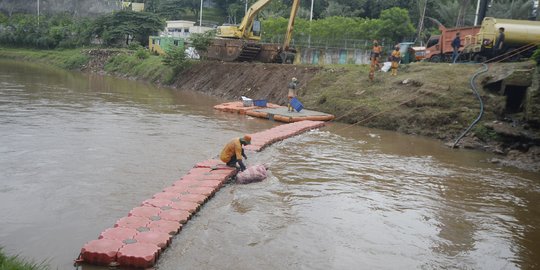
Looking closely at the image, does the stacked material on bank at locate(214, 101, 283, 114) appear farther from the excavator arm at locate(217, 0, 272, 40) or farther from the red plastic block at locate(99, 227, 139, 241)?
the red plastic block at locate(99, 227, 139, 241)

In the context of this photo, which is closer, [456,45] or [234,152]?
[234,152]

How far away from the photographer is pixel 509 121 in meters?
15.0

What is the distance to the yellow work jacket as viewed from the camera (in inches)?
383

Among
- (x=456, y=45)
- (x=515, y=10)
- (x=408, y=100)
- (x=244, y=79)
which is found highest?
(x=515, y=10)

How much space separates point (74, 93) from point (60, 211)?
756 inches

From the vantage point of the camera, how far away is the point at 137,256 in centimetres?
574

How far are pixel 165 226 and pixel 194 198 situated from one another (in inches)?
51.8

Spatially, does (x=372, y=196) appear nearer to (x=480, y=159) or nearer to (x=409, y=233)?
(x=409, y=233)

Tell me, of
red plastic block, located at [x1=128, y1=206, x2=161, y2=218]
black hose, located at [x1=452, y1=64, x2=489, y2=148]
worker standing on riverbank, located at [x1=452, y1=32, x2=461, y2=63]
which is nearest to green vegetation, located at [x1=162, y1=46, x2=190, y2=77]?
worker standing on riverbank, located at [x1=452, y1=32, x2=461, y2=63]

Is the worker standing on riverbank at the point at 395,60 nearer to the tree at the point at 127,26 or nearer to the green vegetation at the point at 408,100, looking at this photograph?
the green vegetation at the point at 408,100

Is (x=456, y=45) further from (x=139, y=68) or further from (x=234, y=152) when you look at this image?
(x=139, y=68)

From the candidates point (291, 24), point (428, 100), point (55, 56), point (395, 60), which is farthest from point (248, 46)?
point (55, 56)

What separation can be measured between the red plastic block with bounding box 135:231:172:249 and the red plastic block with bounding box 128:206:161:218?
26.6 inches

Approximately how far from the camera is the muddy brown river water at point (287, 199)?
6.57 meters
